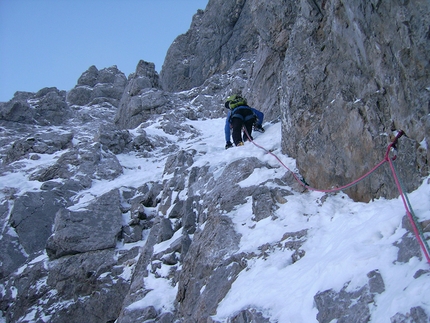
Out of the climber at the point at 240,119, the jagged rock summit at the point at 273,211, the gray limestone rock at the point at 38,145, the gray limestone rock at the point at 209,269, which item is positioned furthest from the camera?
the gray limestone rock at the point at 38,145

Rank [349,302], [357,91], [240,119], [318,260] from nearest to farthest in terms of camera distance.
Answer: [349,302] → [318,260] → [357,91] → [240,119]

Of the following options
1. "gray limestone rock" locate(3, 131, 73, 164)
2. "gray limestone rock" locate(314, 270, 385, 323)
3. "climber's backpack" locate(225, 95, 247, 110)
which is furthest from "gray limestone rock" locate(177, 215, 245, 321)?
"gray limestone rock" locate(3, 131, 73, 164)

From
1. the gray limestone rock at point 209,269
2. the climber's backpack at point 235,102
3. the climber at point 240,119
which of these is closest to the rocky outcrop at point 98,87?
the climber's backpack at point 235,102

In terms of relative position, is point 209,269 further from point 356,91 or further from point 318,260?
point 356,91

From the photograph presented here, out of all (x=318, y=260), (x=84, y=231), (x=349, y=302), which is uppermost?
(x=84, y=231)

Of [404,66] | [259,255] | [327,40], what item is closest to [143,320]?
[259,255]

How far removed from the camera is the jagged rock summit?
4.77 m

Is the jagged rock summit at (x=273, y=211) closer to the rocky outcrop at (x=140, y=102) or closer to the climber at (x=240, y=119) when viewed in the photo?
the climber at (x=240, y=119)

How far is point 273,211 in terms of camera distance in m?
7.46

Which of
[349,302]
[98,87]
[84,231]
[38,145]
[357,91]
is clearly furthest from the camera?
[98,87]

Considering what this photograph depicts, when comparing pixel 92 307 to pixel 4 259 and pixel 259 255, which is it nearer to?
pixel 4 259

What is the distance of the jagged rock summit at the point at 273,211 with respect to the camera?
4766 mm

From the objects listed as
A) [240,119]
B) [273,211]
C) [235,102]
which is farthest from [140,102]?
[273,211]

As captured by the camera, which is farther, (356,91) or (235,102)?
(235,102)
